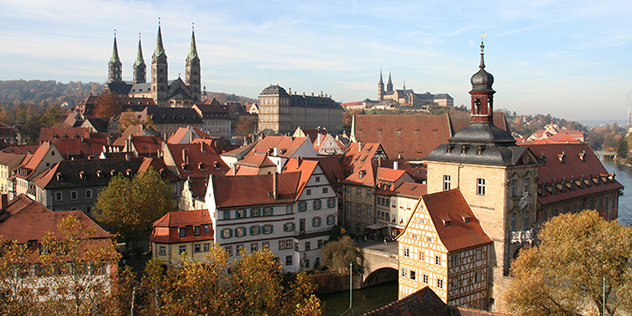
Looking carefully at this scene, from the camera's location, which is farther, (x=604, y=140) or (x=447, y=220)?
(x=604, y=140)

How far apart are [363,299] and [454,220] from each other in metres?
9.38

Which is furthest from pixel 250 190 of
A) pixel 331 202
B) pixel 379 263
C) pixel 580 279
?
pixel 580 279

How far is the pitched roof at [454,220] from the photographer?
107 ft

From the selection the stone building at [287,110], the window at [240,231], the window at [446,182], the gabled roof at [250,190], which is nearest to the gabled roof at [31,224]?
the gabled roof at [250,190]

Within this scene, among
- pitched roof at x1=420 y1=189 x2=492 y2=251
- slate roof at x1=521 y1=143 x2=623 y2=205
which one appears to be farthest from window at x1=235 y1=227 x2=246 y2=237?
slate roof at x1=521 y1=143 x2=623 y2=205

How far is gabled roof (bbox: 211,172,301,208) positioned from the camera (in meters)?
39.1

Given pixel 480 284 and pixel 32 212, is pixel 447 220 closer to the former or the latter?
pixel 480 284

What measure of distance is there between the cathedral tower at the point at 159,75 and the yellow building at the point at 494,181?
421 feet

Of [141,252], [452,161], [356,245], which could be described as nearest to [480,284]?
[452,161]

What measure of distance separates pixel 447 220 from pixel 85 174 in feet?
110

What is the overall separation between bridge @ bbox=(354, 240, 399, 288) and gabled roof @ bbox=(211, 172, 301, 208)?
681 cm

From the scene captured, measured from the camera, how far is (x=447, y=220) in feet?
108

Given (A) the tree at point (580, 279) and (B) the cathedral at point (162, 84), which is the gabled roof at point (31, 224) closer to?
(A) the tree at point (580, 279)

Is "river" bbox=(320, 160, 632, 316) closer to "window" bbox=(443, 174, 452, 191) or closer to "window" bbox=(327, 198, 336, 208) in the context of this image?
"window" bbox=(327, 198, 336, 208)
